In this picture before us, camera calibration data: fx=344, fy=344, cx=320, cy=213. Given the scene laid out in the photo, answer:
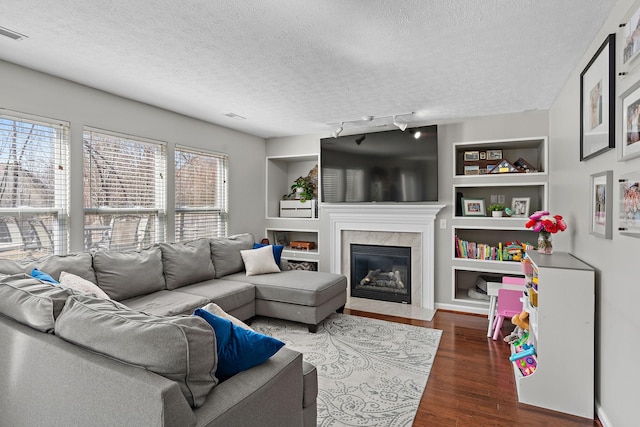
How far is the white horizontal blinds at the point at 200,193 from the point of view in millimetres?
4105

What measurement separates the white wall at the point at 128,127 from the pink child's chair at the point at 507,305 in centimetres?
337

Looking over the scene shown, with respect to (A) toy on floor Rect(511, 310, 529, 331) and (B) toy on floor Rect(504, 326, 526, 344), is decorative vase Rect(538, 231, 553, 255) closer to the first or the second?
(A) toy on floor Rect(511, 310, 529, 331)

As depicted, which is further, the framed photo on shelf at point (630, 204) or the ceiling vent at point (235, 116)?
the ceiling vent at point (235, 116)

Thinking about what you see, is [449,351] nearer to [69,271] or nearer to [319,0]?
[319,0]

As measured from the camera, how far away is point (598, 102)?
2.07 m

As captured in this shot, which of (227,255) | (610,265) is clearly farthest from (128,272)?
(610,265)

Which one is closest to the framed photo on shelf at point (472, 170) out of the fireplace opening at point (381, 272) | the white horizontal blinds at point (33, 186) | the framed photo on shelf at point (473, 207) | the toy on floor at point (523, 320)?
the framed photo on shelf at point (473, 207)

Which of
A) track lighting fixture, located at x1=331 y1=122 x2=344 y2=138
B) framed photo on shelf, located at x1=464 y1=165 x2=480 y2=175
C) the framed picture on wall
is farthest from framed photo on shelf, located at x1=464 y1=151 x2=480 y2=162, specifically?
the framed picture on wall

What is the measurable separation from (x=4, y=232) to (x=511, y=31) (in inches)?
151

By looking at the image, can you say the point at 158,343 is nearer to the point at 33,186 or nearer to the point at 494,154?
the point at 33,186

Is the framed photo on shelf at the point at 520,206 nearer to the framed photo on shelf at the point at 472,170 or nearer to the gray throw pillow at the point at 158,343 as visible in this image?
the framed photo on shelf at the point at 472,170

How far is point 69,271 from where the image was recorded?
2643mm

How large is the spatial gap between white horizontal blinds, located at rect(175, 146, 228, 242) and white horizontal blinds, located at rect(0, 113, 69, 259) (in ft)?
4.01

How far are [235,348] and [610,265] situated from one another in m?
2.06
